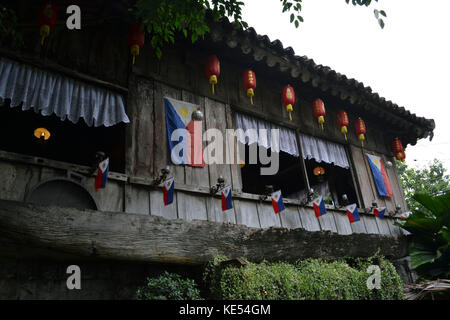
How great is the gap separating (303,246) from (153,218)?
8.89 feet

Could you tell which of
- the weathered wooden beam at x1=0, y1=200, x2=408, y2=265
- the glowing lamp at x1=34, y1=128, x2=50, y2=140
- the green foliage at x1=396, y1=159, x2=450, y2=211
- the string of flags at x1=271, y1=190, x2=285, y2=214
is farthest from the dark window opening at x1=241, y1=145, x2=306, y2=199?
the green foliage at x1=396, y1=159, x2=450, y2=211

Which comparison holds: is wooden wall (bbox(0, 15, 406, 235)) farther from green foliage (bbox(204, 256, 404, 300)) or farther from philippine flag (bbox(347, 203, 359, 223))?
green foliage (bbox(204, 256, 404, 300))

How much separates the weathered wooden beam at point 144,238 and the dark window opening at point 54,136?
391 cm

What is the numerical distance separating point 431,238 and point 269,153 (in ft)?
15.7

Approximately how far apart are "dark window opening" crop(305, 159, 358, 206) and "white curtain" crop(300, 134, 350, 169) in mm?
841

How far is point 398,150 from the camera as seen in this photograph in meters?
10.3

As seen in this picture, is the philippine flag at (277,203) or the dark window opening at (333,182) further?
the dark window opening at (333,182)

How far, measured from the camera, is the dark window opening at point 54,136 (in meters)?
8.32

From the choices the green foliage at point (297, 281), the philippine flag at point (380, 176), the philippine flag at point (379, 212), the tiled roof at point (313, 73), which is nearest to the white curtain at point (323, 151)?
the philippine flag at point (380, 176)

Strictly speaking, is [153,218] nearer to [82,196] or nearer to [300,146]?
[82,196]

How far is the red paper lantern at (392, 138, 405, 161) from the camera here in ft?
33.9

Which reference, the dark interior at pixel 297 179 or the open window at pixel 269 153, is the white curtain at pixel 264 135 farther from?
the dark interior at pixel 297 179

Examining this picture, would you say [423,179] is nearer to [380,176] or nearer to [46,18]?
[380,176]

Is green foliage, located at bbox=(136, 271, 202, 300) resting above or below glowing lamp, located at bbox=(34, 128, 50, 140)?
below
